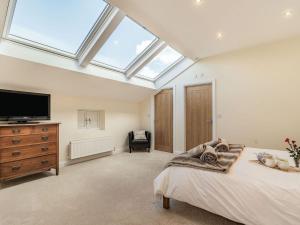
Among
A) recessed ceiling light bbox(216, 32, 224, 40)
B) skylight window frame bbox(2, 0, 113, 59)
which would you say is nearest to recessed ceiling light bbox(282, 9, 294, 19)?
recessed ceiling light bbox(216, 32, 224, 40)

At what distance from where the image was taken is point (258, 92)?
3.88 meters

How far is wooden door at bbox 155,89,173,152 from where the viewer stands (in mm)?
5309

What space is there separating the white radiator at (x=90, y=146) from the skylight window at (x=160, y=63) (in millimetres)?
2193

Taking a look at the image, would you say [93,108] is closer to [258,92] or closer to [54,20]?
[54,20]

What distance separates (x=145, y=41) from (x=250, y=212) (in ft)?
11.5

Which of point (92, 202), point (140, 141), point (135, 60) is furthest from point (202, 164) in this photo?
point (140, 141)

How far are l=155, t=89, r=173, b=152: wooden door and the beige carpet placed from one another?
74.9 inches

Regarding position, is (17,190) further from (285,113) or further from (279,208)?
(285,113)

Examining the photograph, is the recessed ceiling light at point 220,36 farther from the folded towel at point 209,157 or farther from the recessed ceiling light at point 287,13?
the folded towel at point 209,157

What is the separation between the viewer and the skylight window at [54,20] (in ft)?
8.13

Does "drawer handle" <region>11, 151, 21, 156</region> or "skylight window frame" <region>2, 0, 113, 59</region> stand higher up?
"skylight window frame" <region>2, 0, 113, 59</region>

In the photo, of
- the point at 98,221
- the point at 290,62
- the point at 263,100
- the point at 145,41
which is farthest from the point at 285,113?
the point at 98,221

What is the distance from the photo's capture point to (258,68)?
3.88 m

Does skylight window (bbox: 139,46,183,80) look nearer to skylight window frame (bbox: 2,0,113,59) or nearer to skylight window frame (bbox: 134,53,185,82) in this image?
skylight window frame (bbox: 134,53,185,82)
